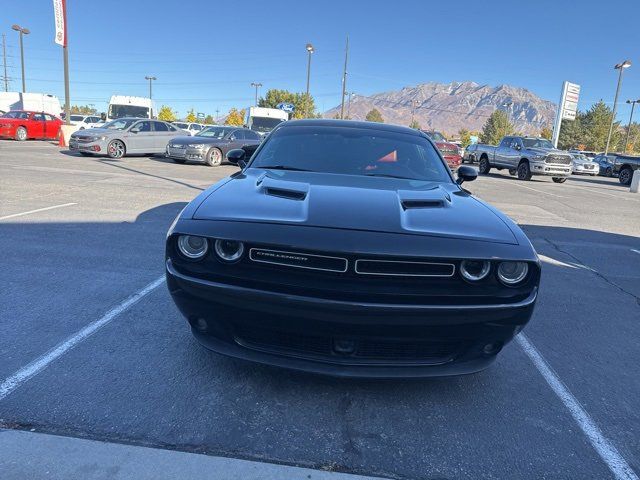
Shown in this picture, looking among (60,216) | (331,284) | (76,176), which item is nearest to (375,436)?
(331,284)

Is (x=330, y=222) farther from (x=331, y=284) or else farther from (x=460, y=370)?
(x=460, y=370)

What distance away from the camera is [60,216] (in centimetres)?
688

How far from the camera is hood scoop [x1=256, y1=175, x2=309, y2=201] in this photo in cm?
281

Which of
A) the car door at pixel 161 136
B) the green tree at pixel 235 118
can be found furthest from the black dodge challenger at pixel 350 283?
the green tree at pixel 235 118

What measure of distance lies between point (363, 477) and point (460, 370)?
769 millimetres

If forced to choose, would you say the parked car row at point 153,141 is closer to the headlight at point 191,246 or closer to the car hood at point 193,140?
the car hood at point 193,140

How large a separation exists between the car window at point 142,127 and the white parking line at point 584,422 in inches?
644

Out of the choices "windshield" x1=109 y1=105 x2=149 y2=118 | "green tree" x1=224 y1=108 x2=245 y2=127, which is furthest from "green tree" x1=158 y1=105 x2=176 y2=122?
"windshield" x1=109 y1=105 x2=149 y2=118

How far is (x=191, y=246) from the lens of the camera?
2.50 meters

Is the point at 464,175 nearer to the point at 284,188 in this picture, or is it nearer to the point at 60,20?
the point at 284,188

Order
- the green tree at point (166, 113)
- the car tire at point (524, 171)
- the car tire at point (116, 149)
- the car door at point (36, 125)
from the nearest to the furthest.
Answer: the car tire at point (116, 149), the car tire at point (524, 171), the car door at point (36, 125), the green tree at point (166, 113)

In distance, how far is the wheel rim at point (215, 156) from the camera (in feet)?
55.1

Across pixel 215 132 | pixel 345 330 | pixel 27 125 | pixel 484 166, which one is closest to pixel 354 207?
pixel 345 330

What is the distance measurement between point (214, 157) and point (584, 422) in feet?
51.5
